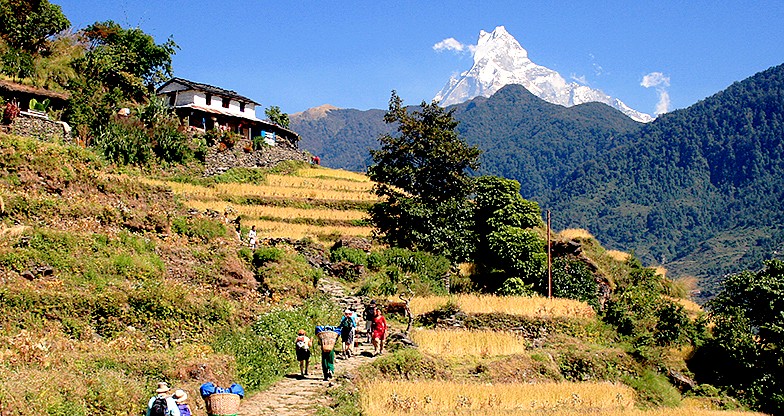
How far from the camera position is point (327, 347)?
15.2 metres

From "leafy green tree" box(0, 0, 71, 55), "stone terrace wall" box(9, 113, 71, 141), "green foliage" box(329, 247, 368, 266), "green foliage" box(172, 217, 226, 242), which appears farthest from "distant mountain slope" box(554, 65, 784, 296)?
"green foliage" box(172, 217, 226, 242)

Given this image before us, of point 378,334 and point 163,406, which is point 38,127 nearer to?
point 378,334

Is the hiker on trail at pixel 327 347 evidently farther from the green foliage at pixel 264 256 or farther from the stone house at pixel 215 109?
the stone house at pixel 215 109

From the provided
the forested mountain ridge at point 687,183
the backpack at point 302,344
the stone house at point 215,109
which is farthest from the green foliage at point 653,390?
the forested mountain ridge at point 687,183

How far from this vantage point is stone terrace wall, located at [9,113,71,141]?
33094mm

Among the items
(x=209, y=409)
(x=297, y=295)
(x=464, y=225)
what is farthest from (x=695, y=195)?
(x=209, y=409)

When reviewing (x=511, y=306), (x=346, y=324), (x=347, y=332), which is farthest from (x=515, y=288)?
(x=346, y=324)

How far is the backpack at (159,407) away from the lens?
958 cm

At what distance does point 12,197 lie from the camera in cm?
1853

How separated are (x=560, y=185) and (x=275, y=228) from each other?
15642 cm

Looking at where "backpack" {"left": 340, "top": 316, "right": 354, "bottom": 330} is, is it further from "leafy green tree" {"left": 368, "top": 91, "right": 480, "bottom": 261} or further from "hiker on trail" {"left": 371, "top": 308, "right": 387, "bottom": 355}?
"leafy green tree" {"left": 368, "top": 91, "right": 480, "bottom": 261}

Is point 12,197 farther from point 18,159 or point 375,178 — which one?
point 375,178

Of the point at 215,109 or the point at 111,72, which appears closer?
the point at 111,72

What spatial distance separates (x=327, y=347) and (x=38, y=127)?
26.4 meters
